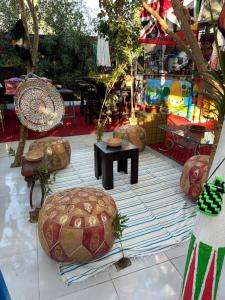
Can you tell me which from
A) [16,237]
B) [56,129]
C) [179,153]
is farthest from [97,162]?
[56,129]

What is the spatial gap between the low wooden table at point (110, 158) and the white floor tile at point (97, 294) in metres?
1.41

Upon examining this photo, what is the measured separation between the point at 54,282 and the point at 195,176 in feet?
5.66

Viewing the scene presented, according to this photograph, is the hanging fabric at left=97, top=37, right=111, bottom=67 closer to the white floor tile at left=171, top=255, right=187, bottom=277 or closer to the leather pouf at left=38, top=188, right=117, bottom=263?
the leather pouf at left=38, top=188, right=117, bottom=263

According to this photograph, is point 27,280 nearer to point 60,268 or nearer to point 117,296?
point 60,268

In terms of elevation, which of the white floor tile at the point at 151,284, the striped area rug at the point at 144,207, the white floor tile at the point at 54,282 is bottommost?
the white floor tile at the point at 54,282

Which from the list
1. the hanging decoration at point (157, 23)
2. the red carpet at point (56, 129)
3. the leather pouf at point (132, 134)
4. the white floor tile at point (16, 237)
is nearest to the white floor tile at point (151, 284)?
the white floor tile at point (16, 237)

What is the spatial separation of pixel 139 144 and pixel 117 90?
8.94 feet

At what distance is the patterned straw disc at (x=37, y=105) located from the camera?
3365 mm

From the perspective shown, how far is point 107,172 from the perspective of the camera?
2.95m

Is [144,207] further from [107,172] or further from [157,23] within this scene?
[157,23]

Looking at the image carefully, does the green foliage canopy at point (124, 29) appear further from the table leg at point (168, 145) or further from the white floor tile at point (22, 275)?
the white floor tile at point (22, 275)

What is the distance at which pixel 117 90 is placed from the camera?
6418 millimetres

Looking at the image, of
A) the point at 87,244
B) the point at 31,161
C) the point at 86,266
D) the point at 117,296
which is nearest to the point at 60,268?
the point at 86,266

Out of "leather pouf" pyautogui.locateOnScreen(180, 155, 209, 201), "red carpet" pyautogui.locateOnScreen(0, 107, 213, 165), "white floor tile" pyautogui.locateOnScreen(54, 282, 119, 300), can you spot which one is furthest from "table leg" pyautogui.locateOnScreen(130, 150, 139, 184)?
"white floor tile" pyautogui.locateOnScreen(54, 282, 119, 300)
